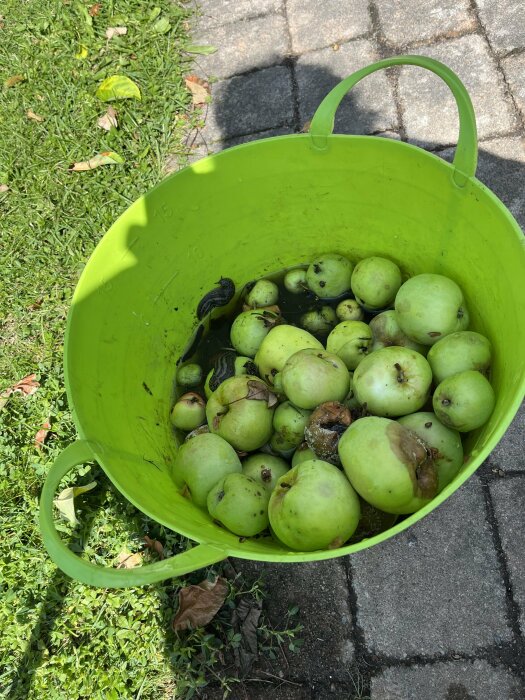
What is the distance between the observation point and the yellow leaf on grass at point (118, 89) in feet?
12.5

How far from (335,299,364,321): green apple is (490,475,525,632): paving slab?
91cm

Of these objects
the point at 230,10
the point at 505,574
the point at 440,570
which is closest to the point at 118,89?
the point at 230,10

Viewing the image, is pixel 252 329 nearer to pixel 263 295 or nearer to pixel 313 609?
pixel 263 295

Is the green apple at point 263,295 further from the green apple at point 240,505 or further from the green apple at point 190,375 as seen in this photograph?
the green apple at point 240,505

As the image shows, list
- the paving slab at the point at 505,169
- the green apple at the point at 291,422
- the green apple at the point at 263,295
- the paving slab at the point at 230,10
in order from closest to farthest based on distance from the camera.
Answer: the green apple at the point at 291,422 < the green apple at the point at 263,295 < the paving slab at the point at 505,169 < the paving slab at the point at 230,10

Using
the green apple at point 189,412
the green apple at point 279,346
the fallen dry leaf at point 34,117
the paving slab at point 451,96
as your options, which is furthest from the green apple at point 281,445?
the fallen dry leaf at point 34,117

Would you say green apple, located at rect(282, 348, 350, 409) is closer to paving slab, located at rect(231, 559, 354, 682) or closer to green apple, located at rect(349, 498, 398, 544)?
green apple, located at rect(349, 498, 398, 544)

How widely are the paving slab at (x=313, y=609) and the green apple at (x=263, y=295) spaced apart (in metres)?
1.16

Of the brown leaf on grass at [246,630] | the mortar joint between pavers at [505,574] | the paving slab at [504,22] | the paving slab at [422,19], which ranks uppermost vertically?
the paving slab at [422,19]

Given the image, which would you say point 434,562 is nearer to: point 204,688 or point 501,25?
point 204,688

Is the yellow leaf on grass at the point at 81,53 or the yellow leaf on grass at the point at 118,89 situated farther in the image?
the yellow leaf on grass at the point at 81,53

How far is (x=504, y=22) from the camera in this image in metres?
3.43

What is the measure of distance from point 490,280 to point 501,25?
Answer: 211cm

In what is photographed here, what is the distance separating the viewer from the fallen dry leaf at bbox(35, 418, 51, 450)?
3.04 metres
